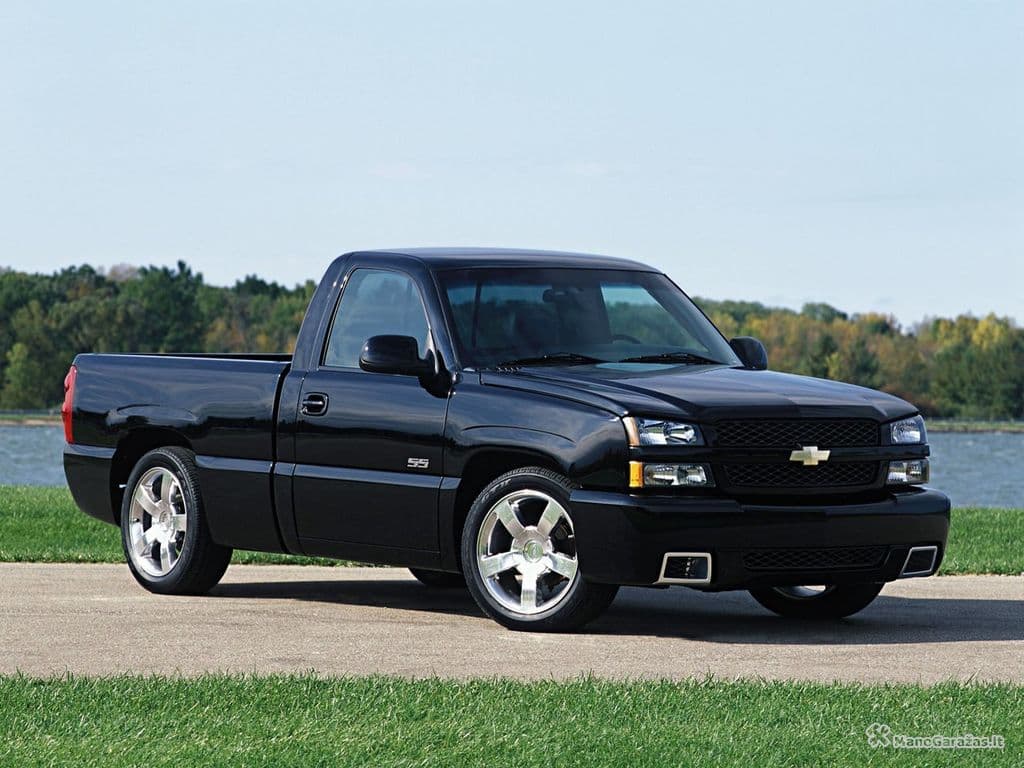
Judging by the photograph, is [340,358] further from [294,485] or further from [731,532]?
[731,532]

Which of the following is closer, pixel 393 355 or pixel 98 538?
pixel 393 355

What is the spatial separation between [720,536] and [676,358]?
61.9 inches

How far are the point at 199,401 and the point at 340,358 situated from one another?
1089mm

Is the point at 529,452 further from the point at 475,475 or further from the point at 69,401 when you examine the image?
the point at 69,401

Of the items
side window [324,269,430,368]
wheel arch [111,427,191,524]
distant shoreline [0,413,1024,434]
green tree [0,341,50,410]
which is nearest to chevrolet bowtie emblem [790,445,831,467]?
side window [324,269,430,368]

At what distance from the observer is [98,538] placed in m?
16.2

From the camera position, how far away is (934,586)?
12.9m

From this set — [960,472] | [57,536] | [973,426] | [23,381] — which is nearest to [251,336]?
[23,381]

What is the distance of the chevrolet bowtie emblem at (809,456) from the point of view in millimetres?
9562

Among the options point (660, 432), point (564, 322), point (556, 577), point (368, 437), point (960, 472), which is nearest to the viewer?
point (660, 432)

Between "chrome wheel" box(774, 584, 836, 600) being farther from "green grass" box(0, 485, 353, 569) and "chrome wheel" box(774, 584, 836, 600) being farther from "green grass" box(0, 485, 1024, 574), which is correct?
"green grass" box(0, 485, 353, 569)

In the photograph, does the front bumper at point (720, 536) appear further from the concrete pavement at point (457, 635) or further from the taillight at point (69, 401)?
the taillight at point (69, 401)

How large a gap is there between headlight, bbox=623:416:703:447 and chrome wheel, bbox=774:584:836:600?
1.96 m

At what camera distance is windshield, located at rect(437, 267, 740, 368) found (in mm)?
10352
